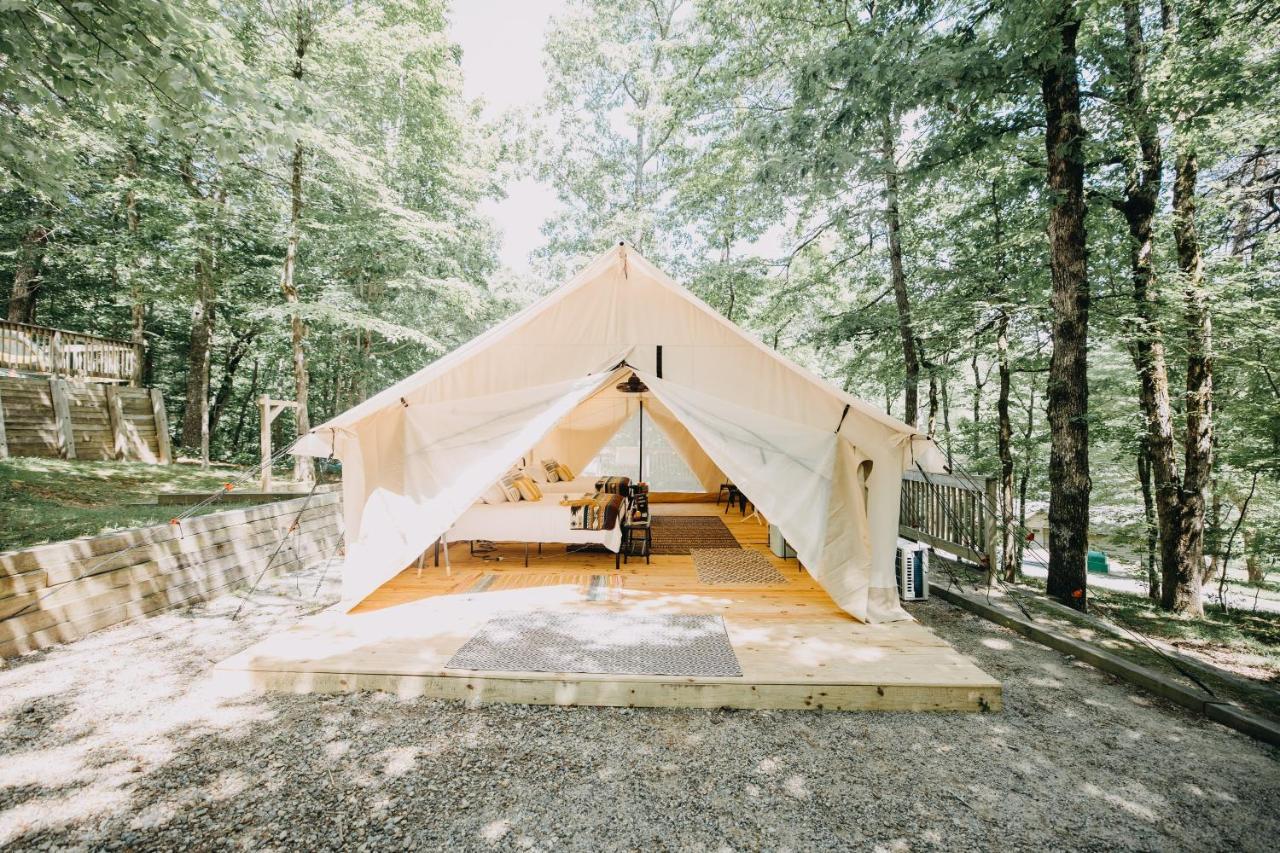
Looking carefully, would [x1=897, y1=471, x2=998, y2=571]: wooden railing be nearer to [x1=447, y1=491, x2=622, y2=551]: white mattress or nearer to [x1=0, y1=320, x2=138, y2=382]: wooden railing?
[x1=447, y1=491, x2=622, y2=551]: white mattress

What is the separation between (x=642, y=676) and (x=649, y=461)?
283 inches

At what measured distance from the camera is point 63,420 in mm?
7586

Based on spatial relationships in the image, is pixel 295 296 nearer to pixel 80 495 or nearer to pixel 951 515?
pixel 80 495

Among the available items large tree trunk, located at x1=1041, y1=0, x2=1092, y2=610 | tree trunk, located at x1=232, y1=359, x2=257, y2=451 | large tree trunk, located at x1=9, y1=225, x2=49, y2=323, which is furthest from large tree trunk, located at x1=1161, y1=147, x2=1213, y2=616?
tree trunk, located at x1=232, y1=359, x2=257, y2=451

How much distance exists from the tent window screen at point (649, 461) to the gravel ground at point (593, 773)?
22.0ft

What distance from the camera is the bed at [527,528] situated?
15.1 ft

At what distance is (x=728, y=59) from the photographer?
7.80 metres

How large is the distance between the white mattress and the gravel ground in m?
2.01

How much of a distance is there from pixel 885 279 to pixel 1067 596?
17.9 ft

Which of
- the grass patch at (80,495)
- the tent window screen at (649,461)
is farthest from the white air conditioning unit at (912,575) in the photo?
the grass patch at (80,495)

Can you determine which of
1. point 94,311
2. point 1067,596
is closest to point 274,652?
point 1067,596

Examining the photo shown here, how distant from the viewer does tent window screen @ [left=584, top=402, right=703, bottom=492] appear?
9.34 metres

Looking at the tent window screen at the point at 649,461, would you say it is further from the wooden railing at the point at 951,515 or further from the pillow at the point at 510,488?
the pillow at the point at 510,488

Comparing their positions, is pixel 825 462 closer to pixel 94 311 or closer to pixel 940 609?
pixel 940 609
